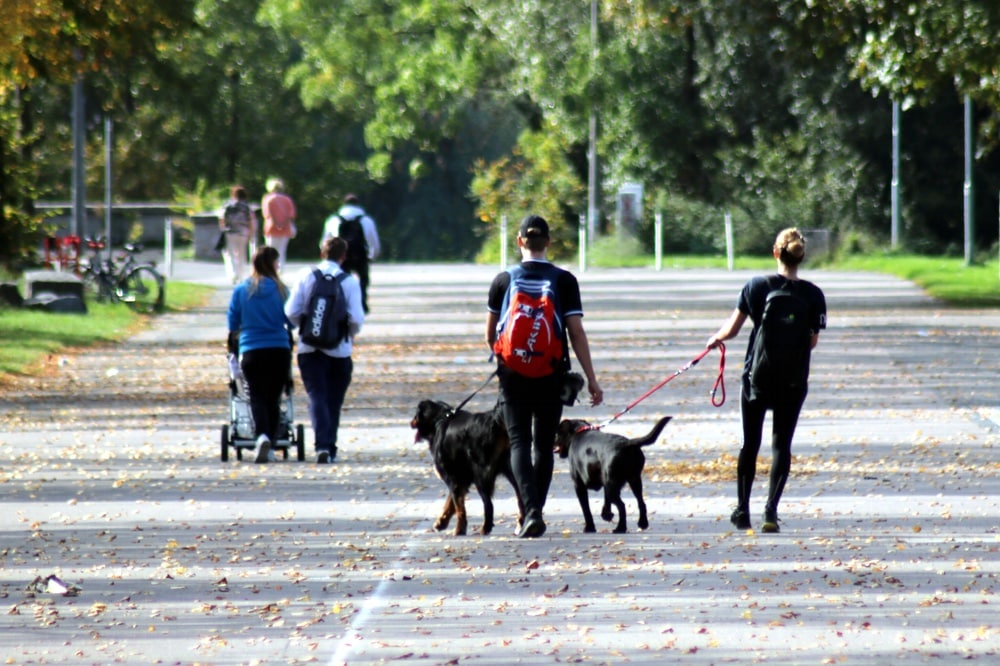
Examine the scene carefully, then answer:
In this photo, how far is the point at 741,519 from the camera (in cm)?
1046

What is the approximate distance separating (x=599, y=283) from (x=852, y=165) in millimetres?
15134

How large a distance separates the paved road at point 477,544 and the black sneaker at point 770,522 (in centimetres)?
19

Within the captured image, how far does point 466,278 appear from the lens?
42.5 metres

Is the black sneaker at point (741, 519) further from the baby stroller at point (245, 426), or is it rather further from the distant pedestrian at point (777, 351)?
the baby stroller at point (245, 426)

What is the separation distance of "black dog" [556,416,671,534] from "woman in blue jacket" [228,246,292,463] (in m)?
3.73

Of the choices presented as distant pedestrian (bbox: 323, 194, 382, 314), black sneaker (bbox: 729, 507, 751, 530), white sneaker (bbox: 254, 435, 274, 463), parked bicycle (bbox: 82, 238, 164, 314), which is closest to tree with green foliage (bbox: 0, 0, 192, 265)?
distant pedestrian (bbox: 323, 194, 382, 314)

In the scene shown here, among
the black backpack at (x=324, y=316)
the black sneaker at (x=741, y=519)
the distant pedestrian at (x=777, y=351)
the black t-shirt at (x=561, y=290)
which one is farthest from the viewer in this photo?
the black backpack at (x=324, y=316)

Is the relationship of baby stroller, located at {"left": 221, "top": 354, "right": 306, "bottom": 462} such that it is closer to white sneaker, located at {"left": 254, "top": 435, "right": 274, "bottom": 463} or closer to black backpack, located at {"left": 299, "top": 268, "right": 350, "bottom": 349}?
white sneaker, located at {"left": 254, "top": 435, "right": 274, "bottom": 463}

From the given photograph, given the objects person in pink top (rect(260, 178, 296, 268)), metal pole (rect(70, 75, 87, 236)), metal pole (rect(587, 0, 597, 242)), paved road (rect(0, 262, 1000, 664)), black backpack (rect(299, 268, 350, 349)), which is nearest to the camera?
paved road (rect(0, 262, 1000, 664))

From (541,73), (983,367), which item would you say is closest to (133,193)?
(541,73)

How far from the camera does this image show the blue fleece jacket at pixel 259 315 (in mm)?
13898

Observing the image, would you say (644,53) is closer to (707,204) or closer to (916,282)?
(707,204)

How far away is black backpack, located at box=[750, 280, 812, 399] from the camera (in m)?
10.1

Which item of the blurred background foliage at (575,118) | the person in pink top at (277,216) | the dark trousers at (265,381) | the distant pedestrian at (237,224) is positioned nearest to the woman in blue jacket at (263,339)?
the dark trousers at (265,381)
